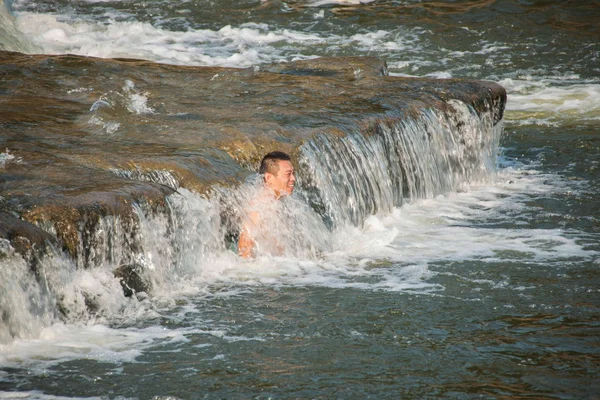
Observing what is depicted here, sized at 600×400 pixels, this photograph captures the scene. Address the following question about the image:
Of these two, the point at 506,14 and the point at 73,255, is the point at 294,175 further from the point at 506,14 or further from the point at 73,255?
the point at 506,14

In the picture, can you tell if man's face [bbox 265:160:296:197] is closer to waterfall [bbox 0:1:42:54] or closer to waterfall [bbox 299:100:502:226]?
waterfall [bbox 299:100:502:226]

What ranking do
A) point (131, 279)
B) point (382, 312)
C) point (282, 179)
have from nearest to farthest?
point (382, 312) → point (131, 279) → point (282, 179)

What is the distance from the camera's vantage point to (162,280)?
20.7ft

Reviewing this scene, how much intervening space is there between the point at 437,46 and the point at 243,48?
11.9 feet

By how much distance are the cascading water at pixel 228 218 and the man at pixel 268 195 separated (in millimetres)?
97

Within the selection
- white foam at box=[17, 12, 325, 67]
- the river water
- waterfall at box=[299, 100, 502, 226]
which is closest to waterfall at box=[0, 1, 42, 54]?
white foam at box=[17, 12, 325, 67]

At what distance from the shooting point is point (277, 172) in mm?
7289

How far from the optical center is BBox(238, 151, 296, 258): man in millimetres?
7176

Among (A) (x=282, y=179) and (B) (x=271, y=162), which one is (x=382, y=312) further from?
(B) (x=271, y=162)

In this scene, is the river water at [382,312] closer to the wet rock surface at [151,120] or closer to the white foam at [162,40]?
the wet rock surface at [151,120]

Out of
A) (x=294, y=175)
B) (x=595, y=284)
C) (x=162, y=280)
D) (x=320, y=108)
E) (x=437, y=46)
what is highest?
(x=437, y=46)

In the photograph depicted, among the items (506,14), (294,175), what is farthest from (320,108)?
(506,14)

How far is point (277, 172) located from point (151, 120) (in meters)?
1.54

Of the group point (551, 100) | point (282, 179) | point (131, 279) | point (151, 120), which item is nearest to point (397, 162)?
point (282, 179)
